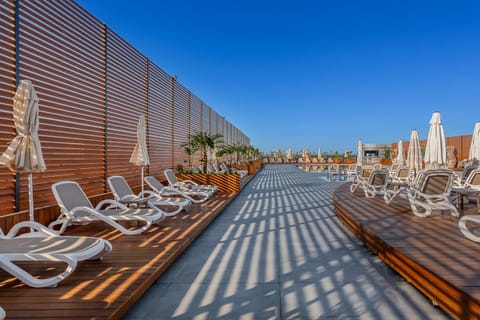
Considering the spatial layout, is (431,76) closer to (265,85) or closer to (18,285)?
(265,85)

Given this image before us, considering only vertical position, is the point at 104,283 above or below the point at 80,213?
below

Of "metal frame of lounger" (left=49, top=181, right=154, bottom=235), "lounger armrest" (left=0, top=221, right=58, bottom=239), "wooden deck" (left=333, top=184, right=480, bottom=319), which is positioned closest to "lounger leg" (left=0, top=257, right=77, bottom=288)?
"lounger armrest" (left=0, top=221, right=58, bottom=239)

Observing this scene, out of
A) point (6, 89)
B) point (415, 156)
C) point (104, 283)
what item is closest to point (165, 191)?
point (6, 89)

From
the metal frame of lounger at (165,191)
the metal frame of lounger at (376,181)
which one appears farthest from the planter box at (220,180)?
the metal frame of lounger at (376,181)

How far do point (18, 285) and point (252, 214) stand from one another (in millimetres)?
4546

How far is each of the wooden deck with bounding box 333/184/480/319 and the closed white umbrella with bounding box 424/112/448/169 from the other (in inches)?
69.0

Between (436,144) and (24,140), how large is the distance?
299 inches

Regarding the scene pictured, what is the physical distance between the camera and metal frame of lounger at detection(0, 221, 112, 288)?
97.7 inches

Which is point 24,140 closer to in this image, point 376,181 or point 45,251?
point 45,251

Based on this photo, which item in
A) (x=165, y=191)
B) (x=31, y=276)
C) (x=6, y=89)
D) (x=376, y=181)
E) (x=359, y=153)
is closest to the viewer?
(x=31, y=276)

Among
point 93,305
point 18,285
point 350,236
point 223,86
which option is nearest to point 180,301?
point 93,305

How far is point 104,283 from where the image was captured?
2.60m

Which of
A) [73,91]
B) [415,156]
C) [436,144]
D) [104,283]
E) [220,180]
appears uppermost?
[73,91]

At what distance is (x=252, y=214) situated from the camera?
6.65 meters
